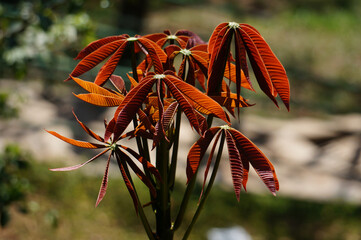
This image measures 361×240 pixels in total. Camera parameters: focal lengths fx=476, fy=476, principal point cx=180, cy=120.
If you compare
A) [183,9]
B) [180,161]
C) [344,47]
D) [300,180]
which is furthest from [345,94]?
[183,9]

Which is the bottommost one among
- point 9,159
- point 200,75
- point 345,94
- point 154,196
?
point 345,94

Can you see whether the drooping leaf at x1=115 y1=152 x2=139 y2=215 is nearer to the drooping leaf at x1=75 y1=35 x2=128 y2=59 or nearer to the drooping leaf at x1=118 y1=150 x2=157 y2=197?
the drooping leaf at x1=118 y1=150 x2=157 y2=197

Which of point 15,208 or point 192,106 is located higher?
point 192,106

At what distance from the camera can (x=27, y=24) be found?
75.2 inches

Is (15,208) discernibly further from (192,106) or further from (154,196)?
(192,106)

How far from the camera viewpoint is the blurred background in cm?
196

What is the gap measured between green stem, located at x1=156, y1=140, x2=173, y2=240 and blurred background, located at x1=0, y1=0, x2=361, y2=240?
880 mm

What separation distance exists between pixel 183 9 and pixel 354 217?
5.98 m

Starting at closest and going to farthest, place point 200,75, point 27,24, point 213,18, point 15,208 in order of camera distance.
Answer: point 200,75 < point 27,24 < point 15,208 < point 213,18

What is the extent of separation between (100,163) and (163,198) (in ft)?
7.59

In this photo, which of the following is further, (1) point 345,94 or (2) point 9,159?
(1) point 345,94

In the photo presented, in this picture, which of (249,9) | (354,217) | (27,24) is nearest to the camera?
(27,24)

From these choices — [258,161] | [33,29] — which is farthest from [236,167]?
[33,29]

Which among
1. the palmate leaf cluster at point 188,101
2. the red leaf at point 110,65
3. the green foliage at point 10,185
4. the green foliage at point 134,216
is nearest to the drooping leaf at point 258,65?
the palmate leaf cluster at point 188,101
